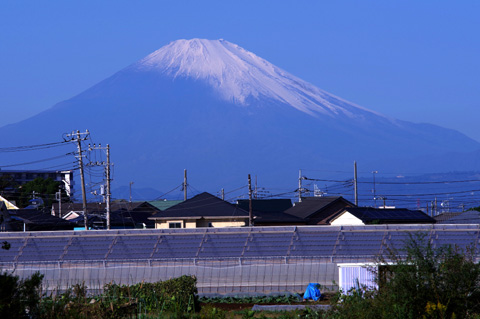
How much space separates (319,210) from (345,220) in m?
4.79

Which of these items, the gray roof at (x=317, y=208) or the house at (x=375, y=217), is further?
the gray roof at (x=317, y=208)

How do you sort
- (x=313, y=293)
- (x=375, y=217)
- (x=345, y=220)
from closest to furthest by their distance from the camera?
(x=313, y=293) < (x=345, y=220) < (x=375, y=217)

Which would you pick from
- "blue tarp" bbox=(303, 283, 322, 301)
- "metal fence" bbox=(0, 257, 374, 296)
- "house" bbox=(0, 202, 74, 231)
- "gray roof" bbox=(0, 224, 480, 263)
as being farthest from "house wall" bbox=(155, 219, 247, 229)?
"blue tarp" bbox=(303, 283, 322, 301)

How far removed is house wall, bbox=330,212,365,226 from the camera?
63875 mm

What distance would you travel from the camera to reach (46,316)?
631 inches

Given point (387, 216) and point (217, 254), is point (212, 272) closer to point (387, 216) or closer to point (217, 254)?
point (217, 254)

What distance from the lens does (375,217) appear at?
216ft

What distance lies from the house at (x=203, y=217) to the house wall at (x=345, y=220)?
8.96 metres

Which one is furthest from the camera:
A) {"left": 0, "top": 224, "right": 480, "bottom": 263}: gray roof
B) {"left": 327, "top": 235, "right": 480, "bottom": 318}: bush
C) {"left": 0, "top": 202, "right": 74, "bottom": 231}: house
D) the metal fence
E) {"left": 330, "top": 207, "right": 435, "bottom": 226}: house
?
{"left": 0, "top": 202, "right": 74, "bottom": 231}: house

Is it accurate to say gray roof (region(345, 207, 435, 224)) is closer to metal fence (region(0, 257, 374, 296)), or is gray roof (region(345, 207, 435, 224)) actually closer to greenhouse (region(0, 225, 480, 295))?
greenhouse (region(0, 225, 480, 295))

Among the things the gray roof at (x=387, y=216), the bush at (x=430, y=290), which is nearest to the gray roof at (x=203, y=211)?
the gray roof at (x=387, y=216)

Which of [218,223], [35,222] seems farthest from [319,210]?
[35,222]

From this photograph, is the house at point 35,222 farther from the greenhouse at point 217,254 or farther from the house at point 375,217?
the greenhouse at point 217,254

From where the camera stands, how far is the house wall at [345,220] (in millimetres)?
63875
